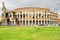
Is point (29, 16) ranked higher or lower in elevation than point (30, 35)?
higher

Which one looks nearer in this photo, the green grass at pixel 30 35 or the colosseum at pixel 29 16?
the green grass at pixel 30 35

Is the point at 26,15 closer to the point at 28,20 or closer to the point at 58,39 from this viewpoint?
the point at 28,20

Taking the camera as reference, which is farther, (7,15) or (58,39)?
(7,15)

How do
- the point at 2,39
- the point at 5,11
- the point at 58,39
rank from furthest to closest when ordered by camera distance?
the point at 5,11 < the point at 2,39 < the point at 58,39

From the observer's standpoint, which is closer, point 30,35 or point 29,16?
point 30,35

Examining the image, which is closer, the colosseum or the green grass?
the green grass

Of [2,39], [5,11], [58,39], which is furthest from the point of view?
[5,11]

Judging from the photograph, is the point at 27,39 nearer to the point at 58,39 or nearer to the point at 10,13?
the point at 58,39

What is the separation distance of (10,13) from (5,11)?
3649 mm

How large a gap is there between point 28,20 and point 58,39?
323 feet

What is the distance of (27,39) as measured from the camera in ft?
91.0

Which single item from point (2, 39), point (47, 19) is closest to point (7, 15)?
point (47, 19)

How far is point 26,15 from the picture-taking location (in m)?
126

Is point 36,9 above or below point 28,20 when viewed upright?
above
